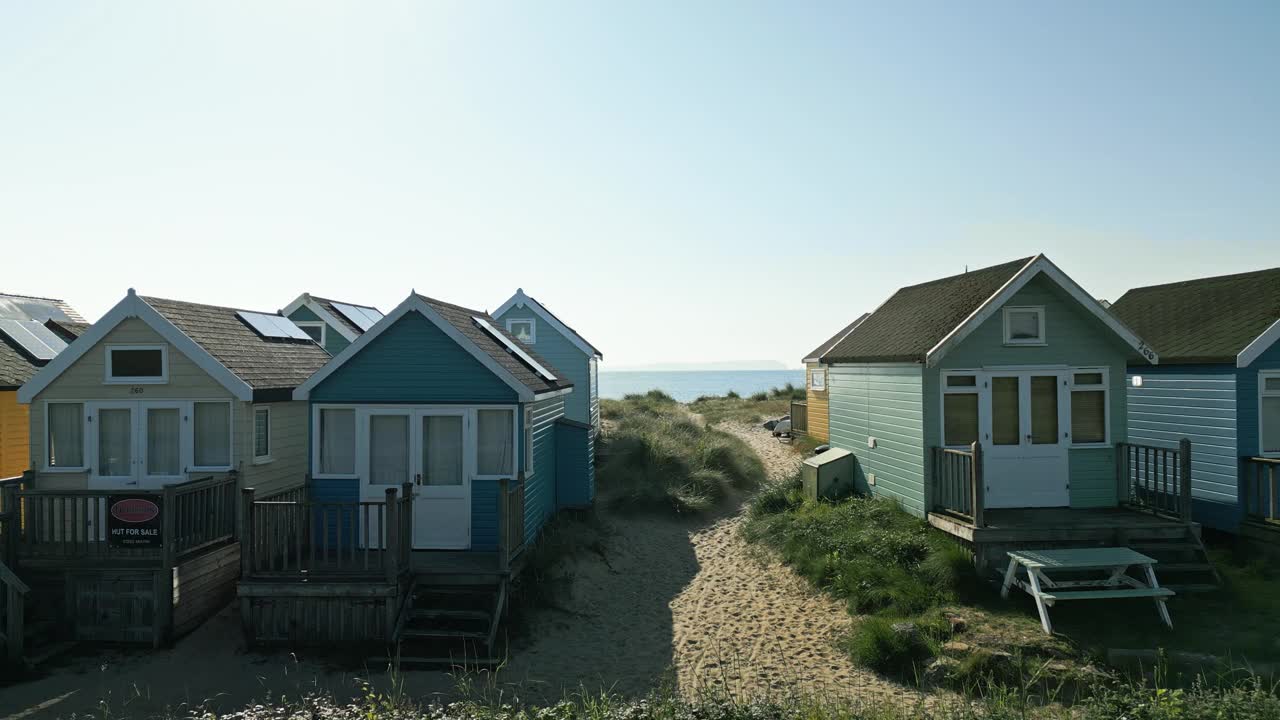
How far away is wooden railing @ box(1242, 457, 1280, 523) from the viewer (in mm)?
13359

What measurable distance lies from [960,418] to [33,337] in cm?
2086

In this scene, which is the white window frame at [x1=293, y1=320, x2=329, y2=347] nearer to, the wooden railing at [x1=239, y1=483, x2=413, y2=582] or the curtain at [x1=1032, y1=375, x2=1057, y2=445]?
the wooden railing at [x1=239, y1=483, x2=413, y2=582]

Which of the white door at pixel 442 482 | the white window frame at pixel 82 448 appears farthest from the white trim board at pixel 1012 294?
the white window frame at pixel 82 448

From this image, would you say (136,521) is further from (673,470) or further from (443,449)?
(673,470)

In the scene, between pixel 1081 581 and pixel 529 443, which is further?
pixel 529 443

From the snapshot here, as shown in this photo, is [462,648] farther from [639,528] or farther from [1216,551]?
[1216,551]

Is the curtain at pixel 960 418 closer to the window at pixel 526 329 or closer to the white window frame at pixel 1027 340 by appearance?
the white window frame at pixel 1027 340

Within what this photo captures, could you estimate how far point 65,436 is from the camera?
1332 cm

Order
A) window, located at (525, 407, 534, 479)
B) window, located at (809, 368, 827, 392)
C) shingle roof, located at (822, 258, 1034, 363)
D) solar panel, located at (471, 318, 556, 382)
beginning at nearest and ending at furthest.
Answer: window, located at (525, 407, 534, 479)
shingle roof, located at (822, 258, 1034, 363)
solar panel, located at (471, 318, 556, 382)
window, located at (809, 368, 827, 392)

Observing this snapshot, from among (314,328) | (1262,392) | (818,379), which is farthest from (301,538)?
(818,379)

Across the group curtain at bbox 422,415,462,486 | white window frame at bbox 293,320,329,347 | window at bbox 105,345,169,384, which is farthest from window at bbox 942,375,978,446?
white window frame at bbox 293,320,329,347

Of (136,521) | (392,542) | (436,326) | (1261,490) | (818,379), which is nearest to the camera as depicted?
(392,542)

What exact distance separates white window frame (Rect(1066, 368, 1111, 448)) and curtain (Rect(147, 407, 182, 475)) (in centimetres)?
1554

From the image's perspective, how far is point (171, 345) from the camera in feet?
43.1
